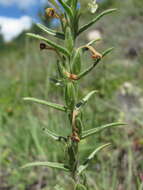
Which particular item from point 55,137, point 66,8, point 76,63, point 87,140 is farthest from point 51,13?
point 87,140

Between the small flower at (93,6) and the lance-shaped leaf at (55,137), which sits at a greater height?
the small flower at (93,6)

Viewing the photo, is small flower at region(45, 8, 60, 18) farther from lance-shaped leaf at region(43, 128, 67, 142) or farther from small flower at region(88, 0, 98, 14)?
lance-shaped leaf at region(43, 128, 67, 142)

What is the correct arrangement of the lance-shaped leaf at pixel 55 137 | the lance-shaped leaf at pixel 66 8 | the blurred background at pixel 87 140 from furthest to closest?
the blurred background at pixel 87 140 → the lance-shaped leaf at pixel 55 137 → the lance-shaped leaf at pixel 66 8

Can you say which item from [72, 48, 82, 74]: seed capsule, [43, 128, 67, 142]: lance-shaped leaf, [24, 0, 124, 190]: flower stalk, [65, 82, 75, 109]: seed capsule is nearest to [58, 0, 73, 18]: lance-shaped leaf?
[24, 0, 124, 190]: flower stalk


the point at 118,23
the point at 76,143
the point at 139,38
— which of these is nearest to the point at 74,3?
the point at 76,143

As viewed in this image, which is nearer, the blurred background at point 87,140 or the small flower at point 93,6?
the small flower at point 93,6

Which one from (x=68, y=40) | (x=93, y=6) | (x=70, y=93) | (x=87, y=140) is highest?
(x=93, y=6)

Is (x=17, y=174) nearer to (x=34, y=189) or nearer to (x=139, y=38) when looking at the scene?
(x=34, y=189)

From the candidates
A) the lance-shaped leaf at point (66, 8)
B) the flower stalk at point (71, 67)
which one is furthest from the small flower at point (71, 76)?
the lance-shaped leaf at point (66, 8)

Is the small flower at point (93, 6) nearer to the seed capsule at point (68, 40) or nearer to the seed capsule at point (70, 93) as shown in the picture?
the seed capsule at point (68, 40)

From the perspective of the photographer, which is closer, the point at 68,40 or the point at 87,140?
the point at 68,40

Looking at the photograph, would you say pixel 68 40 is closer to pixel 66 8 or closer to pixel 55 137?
pixel 66 8
